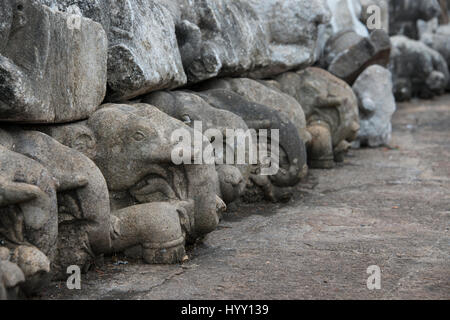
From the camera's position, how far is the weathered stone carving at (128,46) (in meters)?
4.44

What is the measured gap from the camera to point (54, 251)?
10.9 feet

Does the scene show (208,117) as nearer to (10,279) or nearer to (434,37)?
(10,279)

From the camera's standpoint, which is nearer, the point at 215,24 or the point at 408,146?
the point at 215,24

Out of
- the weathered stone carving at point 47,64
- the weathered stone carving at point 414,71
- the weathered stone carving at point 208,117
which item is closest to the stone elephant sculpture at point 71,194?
the weathered stone carving at point 47,64

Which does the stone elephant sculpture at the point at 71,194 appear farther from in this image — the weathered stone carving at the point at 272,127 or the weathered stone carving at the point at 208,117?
the weathered stone carving at the point at 272,127

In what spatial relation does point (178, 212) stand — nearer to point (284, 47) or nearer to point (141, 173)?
point (141, 173)

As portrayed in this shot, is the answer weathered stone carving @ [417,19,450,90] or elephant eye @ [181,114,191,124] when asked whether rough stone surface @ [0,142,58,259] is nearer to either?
elephant eye @ [181,114,191,124]

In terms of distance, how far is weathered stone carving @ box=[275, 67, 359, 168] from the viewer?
7.24 metres

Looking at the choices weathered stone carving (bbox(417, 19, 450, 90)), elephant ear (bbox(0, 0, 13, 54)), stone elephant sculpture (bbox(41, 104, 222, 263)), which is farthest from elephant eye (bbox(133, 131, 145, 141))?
weathered stone carving (bbox(417, 19, 450, 90))

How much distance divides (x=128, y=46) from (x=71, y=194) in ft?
4.50

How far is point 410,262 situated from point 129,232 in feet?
5.33

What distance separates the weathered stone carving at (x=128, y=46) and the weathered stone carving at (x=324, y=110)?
8.98 ft

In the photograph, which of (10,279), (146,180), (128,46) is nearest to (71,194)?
(146,180)
